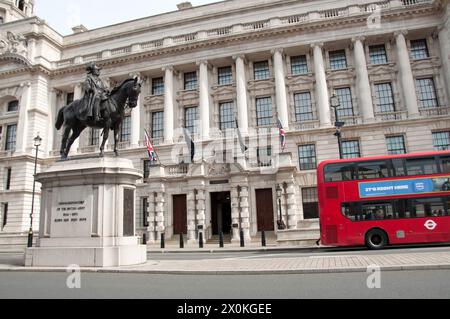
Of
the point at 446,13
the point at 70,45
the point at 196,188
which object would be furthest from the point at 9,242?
the point at 446,13

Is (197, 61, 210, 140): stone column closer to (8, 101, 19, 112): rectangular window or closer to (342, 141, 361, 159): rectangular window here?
(342, 141, 361, 159): rectangular window

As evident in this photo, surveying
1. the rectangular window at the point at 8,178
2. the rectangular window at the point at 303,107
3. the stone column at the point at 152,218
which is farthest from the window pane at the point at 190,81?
the rectangular window at the point at 8,178

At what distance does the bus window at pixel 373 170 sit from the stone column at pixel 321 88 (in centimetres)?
1435

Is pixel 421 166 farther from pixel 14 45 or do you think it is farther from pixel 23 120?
pixel 14 45

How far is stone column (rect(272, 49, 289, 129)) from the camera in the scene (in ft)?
102

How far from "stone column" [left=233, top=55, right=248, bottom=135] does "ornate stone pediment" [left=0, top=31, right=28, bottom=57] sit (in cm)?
2463

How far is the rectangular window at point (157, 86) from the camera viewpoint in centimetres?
3682

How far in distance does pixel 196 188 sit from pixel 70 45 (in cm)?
2855

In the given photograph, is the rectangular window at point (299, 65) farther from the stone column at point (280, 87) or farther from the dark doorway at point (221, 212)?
the dark doorway at point (221, 212)

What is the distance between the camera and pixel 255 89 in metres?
33.5

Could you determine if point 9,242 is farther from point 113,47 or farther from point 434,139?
point 434,139

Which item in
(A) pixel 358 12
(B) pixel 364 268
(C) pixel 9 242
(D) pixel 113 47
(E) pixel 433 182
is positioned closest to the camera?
(B) pixel 364 268

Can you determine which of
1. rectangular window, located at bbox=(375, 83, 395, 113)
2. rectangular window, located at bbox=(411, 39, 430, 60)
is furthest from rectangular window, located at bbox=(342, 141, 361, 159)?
rectangular window, located at bbox=(411, 39, 430, 60)

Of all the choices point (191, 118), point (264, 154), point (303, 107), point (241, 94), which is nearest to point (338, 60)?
point (303, 107)
